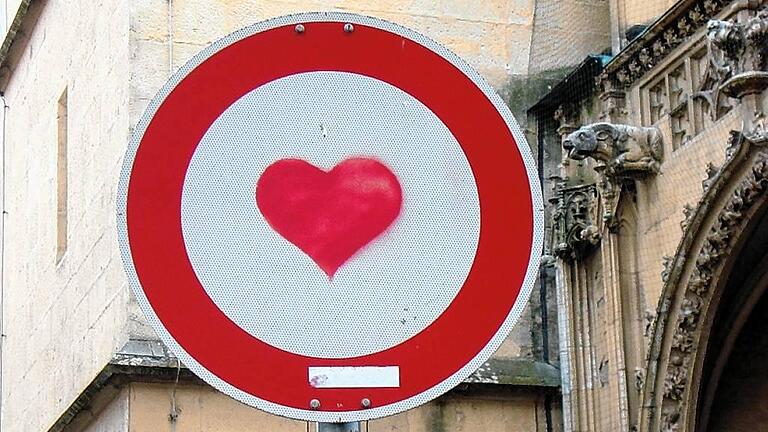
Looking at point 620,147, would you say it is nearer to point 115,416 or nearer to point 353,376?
point 115,416

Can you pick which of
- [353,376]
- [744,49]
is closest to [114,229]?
[744,49]

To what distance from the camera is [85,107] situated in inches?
368

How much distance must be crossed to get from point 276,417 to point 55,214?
277cm

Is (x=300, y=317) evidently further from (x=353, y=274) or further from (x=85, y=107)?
(x=85, y=107)

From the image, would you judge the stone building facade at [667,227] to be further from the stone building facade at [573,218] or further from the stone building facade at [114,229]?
the stone building facade at [114,229]

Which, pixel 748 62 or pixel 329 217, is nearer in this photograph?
pixel 329 217

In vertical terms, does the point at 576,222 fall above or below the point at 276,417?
above

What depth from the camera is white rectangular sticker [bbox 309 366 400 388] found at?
2.42 meters

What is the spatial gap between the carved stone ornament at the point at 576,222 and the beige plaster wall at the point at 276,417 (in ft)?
2.81

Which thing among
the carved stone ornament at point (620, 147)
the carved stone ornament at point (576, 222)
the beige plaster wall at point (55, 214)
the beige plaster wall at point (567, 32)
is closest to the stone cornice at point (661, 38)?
the carved stone ornament at point (620, 147)

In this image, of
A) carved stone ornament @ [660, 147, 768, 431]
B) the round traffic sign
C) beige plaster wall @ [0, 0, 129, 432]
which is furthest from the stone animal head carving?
the round traffic sign

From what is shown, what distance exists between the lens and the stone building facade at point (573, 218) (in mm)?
6691

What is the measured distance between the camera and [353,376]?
2432 mm

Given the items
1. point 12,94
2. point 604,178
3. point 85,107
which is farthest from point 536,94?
point 12,94
